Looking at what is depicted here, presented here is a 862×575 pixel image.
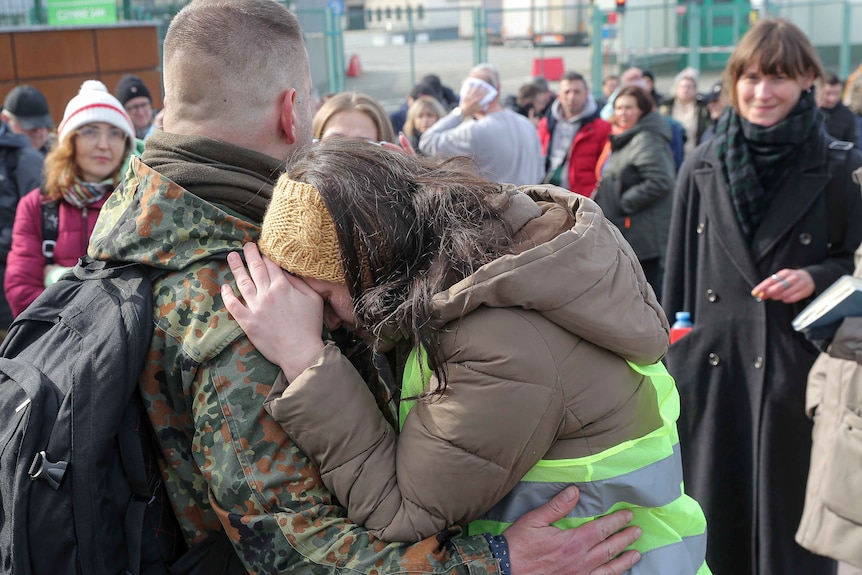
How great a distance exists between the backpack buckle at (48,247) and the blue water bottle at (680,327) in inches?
118

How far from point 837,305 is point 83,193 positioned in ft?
11.2

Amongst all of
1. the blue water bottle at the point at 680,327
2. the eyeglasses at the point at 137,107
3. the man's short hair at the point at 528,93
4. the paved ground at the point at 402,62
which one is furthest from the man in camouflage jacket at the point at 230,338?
the paved ground at the point at 402,62

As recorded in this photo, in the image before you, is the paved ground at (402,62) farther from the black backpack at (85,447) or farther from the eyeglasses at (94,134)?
the black backpack at (85,447)

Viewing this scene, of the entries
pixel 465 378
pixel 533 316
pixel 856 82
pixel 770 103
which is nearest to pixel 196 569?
pixel 465 378

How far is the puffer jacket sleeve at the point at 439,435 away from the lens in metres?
1.58

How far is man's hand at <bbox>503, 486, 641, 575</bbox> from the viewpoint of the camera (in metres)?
1.70

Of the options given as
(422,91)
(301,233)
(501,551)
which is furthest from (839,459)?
(422,91)

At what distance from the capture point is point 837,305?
112 inches

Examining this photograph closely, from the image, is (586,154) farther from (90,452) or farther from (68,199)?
(90,452)

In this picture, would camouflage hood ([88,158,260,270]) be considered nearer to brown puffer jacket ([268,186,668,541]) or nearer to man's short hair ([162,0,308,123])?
man's short hair ([162,0,308,123])

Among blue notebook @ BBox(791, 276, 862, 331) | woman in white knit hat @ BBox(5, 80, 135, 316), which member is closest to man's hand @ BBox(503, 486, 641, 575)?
blue notebook @ BBox(791, 276, 862, 331)

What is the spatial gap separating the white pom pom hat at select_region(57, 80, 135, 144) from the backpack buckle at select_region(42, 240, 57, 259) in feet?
1.67

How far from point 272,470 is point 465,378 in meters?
0.40

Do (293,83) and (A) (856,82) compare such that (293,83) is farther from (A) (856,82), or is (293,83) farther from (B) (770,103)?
(A) (856,82)
